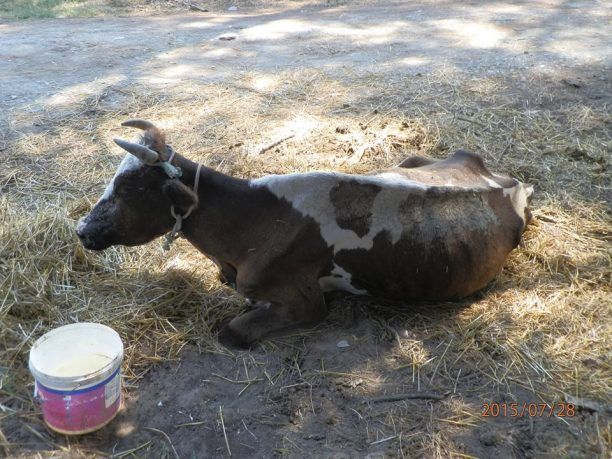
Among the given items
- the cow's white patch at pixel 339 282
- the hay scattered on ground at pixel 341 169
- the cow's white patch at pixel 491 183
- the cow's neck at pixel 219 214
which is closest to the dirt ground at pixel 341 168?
the hay scattered on ground at pixel 341 169

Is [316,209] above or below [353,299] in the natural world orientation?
above

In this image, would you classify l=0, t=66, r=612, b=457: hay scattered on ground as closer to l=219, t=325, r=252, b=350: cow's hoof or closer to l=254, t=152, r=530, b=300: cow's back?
l=219, t=325, r=252, b=350: cow's hoof

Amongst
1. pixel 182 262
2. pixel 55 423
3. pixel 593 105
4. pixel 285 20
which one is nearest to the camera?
pixel 55 423

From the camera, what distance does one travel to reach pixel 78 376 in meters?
3.19

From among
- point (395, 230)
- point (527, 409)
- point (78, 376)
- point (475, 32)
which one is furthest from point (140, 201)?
point (475, 32)

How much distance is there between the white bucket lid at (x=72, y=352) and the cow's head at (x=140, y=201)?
2.73 feet

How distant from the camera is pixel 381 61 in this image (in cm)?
899

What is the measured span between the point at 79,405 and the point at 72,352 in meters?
0.41

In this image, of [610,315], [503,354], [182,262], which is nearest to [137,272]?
[182,262]

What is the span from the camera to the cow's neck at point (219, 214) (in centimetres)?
436

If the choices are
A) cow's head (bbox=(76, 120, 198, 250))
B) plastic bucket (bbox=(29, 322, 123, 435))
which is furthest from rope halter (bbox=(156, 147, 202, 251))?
plastic bucket (bbox=(29, 322, 123, 435))

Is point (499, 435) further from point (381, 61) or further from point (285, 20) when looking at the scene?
point (285, 20)

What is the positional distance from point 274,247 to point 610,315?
7.32ft

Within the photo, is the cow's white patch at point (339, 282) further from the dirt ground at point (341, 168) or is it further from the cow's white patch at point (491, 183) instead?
the cow's white patch at point (491, 183)
